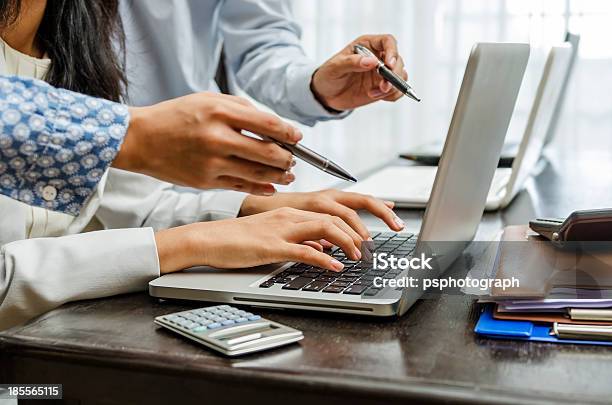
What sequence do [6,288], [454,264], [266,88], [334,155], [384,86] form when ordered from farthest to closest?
[334,155], [266,88], [384,86], [454,264], [6,288]

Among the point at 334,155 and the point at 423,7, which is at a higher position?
the point at 423,7

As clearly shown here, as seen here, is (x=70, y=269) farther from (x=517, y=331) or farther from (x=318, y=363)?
(x=517, y=331)

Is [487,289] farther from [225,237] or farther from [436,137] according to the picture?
[436,137]

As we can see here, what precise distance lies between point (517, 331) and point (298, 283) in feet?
0.71

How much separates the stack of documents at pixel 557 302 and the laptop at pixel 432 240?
8 cm

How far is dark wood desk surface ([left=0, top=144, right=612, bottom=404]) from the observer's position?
0.54 meters

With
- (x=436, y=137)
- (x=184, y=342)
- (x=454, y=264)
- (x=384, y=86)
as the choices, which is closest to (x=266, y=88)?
(x=384, y=86)

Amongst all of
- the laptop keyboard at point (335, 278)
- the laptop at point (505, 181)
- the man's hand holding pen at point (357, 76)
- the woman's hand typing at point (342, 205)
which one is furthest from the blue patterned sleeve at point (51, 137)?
the laptop at point (505, 181)

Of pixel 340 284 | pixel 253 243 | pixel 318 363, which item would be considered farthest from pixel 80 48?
pixel 318 363

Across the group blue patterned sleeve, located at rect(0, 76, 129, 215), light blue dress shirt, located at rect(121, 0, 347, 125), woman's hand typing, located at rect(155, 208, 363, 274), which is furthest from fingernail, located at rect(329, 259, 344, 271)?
light blue dress shirt, located at rect(121, 0, 347, 125)

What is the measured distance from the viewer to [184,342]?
25.3 inches

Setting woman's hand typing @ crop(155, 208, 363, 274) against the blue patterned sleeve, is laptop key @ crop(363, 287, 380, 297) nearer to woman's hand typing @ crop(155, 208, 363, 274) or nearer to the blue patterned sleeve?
woman's hand typing @ crop(155, 208, 363, 274)

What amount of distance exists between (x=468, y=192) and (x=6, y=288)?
49 centimetres

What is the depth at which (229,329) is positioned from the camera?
64cm
